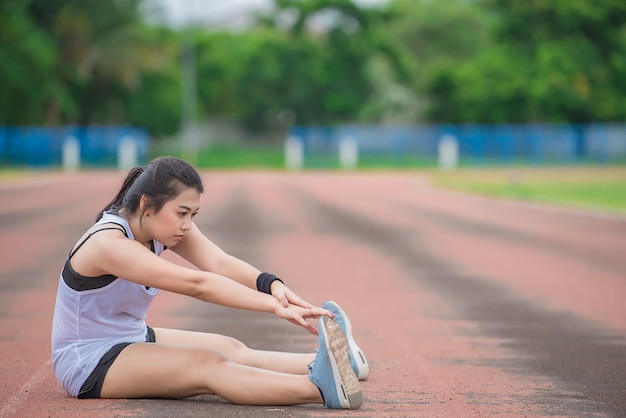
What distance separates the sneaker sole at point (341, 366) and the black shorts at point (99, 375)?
95 cm

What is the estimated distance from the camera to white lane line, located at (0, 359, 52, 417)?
5039 millimetres

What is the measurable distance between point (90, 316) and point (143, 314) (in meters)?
0.31

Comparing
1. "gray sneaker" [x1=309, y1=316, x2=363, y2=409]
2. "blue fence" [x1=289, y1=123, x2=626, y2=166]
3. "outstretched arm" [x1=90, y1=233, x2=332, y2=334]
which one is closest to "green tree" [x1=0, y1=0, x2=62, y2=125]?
"blue fence" [x1=289, y1=123, x2=626, y2=166]

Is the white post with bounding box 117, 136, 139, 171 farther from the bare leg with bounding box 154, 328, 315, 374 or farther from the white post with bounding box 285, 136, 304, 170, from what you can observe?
the bare leg with bounding box 154, 328, 315, 374

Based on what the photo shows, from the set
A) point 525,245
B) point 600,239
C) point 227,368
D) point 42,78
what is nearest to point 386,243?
point 525,245

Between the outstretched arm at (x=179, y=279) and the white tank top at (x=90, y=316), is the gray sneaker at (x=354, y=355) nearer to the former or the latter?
the outstretched arm at (x=179, y=279)

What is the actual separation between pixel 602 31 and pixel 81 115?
27.3 meters

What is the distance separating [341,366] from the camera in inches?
184

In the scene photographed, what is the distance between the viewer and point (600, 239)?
14.8 m

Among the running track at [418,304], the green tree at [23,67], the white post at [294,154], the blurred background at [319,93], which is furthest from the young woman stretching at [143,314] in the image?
the white post at [294,154]

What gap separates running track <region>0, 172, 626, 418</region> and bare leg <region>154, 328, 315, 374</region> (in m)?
0.24

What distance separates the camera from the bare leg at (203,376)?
481 centimetres

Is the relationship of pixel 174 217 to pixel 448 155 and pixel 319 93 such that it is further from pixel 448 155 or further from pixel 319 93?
pixel 319 93

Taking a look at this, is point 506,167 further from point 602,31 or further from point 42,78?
point 42,78
